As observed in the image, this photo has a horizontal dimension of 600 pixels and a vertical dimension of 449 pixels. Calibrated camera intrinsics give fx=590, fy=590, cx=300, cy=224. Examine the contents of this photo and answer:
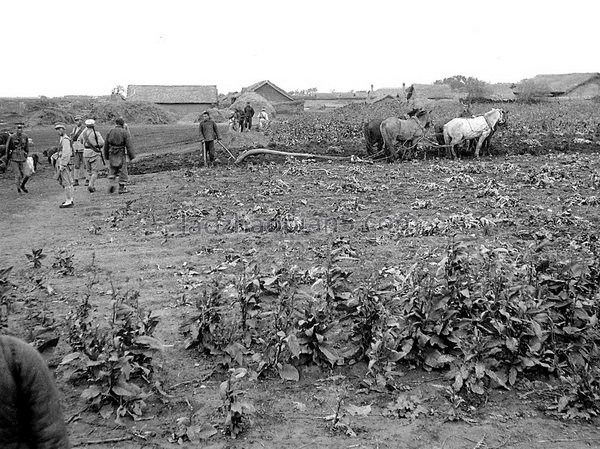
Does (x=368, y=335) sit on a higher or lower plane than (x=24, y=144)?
lower

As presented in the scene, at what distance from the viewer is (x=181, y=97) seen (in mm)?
58281

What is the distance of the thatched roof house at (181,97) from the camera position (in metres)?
57.0

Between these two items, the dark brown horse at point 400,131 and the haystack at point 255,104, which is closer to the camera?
the dark brown horse at point 400,131

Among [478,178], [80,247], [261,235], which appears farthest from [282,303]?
[478,178]

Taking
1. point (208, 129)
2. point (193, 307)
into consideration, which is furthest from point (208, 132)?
point (193, 307)

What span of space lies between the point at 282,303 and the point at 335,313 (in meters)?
0.66

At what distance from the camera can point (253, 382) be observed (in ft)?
15.5

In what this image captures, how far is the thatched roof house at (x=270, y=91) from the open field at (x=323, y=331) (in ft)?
167

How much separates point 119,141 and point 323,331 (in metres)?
9.50

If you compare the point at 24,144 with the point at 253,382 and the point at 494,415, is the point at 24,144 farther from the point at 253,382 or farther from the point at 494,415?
the point at 494,415

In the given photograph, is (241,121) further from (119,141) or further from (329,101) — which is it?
(329,101)

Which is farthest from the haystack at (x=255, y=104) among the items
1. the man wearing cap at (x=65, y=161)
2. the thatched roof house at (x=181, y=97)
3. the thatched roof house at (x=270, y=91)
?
the man wearing cap at (x=65, y=161)

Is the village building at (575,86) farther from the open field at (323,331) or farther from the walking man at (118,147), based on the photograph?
the open field at (323,331)

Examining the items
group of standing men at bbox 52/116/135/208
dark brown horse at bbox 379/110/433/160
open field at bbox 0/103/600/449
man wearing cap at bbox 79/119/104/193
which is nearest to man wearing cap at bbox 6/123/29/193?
group of standing men at bbox 52/116/135/208
